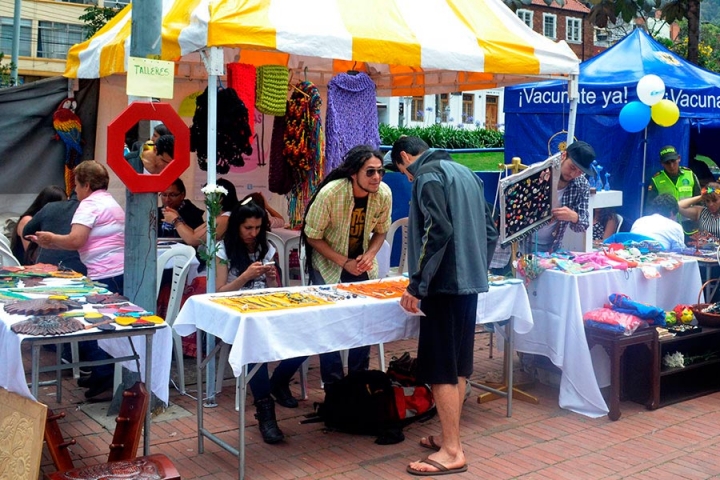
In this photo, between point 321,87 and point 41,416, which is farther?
point 321,87

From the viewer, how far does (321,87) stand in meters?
8.57

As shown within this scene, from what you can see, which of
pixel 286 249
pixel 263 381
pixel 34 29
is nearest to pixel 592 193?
pixel 286 249

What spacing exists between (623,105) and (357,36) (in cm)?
586

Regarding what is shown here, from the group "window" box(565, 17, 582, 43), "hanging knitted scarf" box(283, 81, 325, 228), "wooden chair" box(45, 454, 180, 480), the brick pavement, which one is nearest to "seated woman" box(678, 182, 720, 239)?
the brick pavement

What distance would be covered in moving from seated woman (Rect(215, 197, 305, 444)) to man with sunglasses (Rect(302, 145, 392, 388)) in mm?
275

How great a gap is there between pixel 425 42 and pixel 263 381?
2.75 metres

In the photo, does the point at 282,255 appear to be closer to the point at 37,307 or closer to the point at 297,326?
the point at 297,326

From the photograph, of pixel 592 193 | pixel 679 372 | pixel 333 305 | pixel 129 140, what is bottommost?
pixel 679 372

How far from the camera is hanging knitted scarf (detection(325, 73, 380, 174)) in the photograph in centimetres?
677

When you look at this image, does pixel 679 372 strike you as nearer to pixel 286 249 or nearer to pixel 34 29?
pixel 286 249

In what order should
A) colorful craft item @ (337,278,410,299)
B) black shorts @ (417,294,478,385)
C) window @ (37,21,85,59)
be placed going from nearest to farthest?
black shorts @ (417,294,478,385) → colorful craft item @ (337,278,410,299) → window @ (37,21,85,59)

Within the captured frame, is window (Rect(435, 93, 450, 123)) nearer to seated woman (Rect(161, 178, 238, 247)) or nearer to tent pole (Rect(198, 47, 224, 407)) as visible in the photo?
seated woman (Rect(161, 178, 238, 247))

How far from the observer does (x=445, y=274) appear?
4266 mm

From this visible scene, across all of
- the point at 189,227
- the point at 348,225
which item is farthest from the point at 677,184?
the point at 189,227
